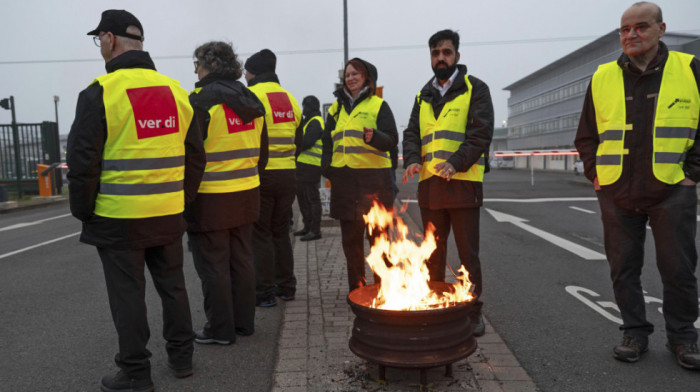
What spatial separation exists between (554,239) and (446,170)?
573 centimetres

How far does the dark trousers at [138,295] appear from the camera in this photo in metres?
3.14

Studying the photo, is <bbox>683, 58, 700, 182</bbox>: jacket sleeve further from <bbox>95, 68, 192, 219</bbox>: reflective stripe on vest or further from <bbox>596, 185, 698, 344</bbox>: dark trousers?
<bbox>95, 68, 192, 219</bbox>: reflective stripe on vest

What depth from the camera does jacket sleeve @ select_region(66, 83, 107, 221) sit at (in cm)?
292

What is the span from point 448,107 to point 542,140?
7594 cm

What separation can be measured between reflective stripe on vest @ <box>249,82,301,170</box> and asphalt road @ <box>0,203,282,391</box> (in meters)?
1.37

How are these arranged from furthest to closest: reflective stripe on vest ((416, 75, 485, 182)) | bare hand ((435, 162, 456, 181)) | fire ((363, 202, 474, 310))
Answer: reflective stripe on vest ((416, 75, 485, 182))
bare hand ((435, 162, 456, 181))
fire ((363, 202, 474, 310))

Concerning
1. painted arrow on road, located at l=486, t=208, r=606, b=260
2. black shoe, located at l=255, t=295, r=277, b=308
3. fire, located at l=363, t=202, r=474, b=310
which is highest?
fire, located at l=363, t=202, r=474, b=310

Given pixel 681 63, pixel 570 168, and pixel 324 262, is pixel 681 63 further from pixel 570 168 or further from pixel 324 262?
pixel 570 168

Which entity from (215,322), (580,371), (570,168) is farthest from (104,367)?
(570,168)

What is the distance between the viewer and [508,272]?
644 cm

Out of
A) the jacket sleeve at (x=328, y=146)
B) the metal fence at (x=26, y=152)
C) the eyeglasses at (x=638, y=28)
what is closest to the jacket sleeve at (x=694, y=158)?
the eyeglasses at (x=638, y=28)

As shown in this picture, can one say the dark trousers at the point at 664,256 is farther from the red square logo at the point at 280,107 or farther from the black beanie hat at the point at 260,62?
the black beanie hat at the point at 260,62

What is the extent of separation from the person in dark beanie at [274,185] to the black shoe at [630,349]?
280cm

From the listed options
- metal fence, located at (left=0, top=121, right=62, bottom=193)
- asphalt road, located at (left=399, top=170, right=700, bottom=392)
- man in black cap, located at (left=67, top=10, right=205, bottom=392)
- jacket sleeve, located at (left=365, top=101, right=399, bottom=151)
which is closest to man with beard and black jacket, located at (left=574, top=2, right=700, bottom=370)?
asphalt road, located at (left=399, top=170, right=700, bottom=392)
